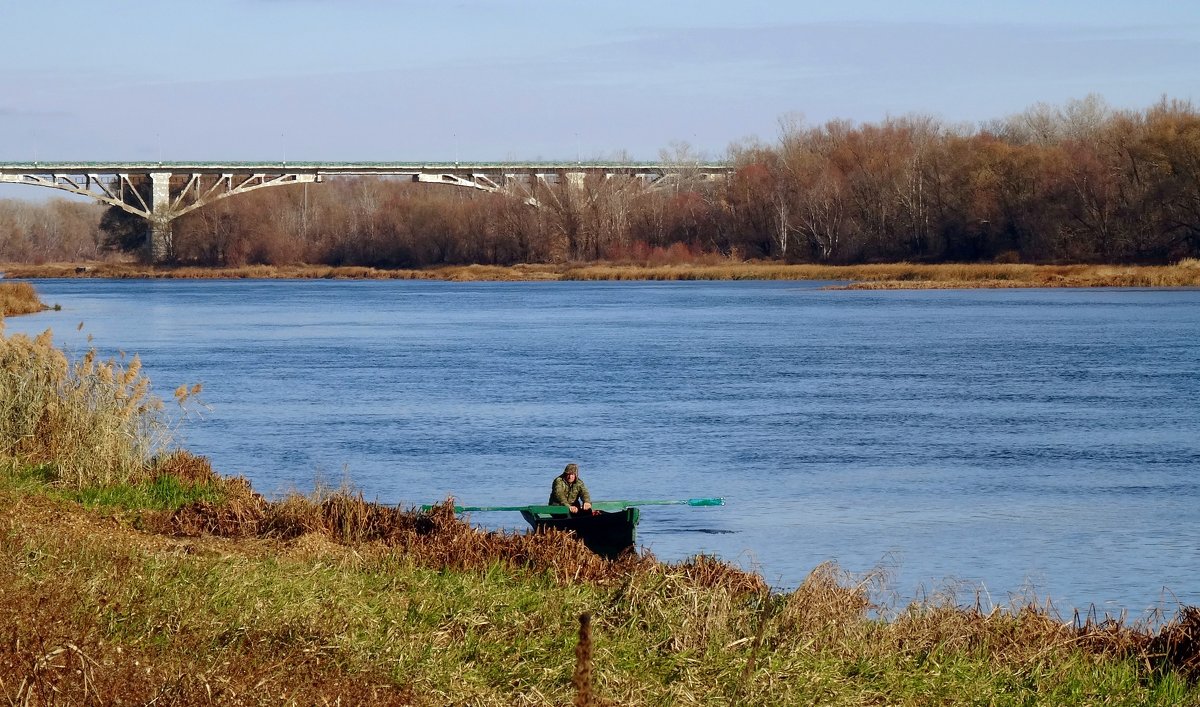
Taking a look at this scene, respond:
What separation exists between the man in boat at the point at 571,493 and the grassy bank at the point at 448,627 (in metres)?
1.42

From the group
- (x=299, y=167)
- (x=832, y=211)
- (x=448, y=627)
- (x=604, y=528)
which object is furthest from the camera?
(x=299, y=167)

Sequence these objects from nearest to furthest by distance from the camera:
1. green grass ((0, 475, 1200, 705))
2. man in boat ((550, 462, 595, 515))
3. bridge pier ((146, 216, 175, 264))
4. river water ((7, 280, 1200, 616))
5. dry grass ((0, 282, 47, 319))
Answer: green grass ((0, 475, 1200, 705)), man in boat ((550, 462, 595, 515)), river water ((7, 280, 1200, 616)), dry grass ((0, 282, 47, 319)), bridge pier ((146, 216, 175, 264))

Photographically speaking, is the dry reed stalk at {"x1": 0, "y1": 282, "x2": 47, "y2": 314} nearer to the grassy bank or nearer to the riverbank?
the grassy bank

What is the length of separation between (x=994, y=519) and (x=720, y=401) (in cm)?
1302

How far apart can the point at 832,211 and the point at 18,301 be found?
52.9 m

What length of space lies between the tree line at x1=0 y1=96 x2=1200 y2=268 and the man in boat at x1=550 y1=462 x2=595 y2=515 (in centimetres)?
6734

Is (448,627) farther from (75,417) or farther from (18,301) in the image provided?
(18,301)

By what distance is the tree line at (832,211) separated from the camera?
78.6m

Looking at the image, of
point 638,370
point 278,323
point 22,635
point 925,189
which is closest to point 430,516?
point 22,635

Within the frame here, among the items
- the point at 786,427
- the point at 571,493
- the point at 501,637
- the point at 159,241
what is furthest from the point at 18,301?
the point at 159,241

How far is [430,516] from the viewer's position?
13.5m

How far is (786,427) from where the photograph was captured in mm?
25828

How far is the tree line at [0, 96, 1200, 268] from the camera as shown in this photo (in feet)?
258

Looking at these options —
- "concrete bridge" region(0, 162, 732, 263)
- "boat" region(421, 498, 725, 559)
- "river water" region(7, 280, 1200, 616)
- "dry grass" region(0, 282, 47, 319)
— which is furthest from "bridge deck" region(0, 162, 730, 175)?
"boat" region(421, 498, 725, 559)
